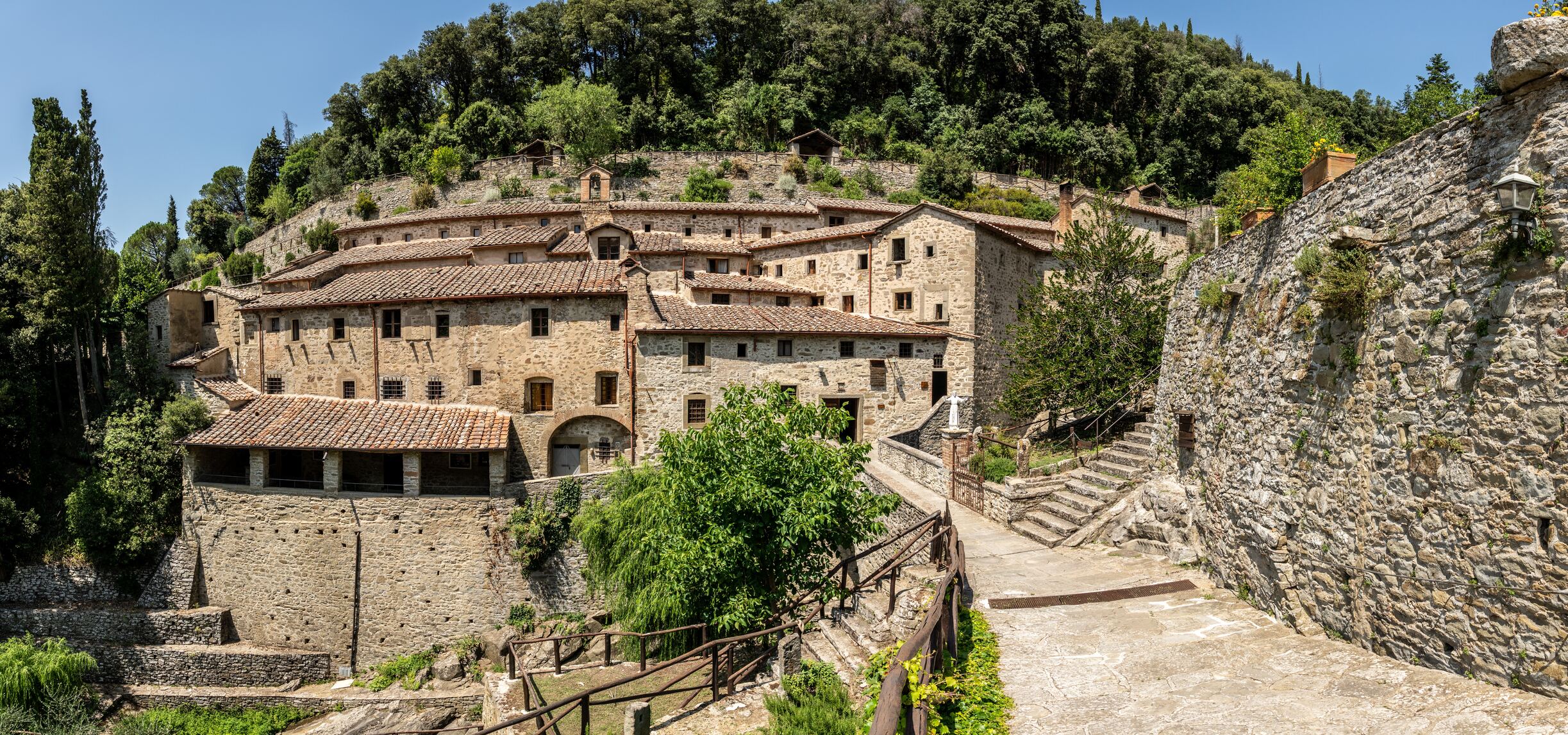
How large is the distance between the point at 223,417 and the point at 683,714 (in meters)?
21.6

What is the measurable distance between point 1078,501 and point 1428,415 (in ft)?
25.6

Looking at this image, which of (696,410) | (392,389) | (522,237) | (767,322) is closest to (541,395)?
(696,410)

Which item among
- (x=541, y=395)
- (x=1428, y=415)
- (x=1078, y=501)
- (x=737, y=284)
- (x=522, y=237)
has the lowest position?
(x=1078, y=501)

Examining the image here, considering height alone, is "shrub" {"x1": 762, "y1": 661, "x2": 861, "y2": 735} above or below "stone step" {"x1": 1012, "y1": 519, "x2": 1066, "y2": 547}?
below

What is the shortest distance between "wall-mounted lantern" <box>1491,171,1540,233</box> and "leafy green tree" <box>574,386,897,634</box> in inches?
332

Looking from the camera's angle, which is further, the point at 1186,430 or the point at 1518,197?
the point at 1186,430

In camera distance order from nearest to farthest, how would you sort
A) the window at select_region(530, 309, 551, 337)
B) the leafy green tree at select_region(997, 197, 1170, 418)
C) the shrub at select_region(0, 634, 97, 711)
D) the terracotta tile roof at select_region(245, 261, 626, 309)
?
the shrub at select_region(0, 634, 97, 711)
the leafy green tree at select_region(997, 197, 1170, 418)
the terracotta tile roof at select_region(245, 261, 626, 309)
the window at select_region(530, 309, 551, 337)

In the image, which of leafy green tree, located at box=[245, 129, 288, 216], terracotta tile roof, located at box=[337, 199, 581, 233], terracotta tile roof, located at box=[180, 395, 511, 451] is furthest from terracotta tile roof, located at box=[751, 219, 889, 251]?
leafy green tree, located at box=[245, 129, 288, 216]

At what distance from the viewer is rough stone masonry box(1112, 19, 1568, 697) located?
5.75 m

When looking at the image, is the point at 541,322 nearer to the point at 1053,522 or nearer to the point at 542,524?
the point at 542,524

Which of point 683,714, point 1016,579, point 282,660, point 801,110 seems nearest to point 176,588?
point 282,660

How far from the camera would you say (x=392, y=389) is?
1075 inches

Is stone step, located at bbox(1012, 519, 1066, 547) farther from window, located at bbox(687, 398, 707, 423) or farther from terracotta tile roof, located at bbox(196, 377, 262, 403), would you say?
terracotta tile roof, located at bbox(196, 377, 262, 403)

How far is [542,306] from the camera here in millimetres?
26141
